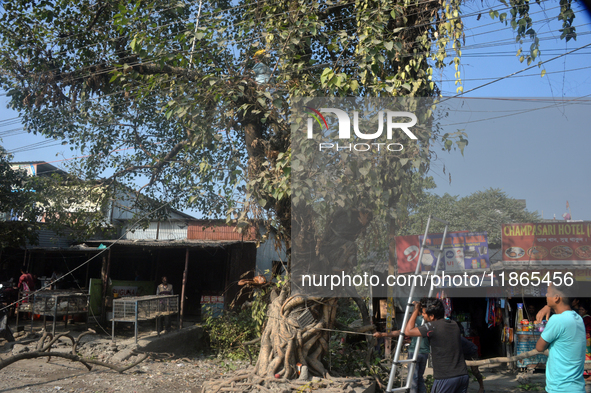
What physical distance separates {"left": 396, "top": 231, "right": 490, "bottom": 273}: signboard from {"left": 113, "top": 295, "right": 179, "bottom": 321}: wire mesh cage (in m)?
5.97

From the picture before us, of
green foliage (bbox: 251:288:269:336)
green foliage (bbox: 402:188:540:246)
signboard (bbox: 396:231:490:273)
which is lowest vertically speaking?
green foliage (bbox: 251:288:269:336)

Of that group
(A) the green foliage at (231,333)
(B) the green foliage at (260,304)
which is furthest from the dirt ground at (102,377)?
(B) the green foliage at (260,304)

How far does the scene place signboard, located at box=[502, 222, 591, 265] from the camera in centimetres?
873

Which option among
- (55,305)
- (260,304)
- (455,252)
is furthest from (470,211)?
(55,305)

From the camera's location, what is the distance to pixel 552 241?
887cm

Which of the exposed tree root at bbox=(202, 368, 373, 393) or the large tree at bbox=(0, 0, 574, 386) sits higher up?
the large tree at bbox=(0, 0, 574, 386)

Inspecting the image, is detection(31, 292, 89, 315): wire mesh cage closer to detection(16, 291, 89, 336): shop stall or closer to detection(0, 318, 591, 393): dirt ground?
detection(16, 291, 89, 336): shop stall

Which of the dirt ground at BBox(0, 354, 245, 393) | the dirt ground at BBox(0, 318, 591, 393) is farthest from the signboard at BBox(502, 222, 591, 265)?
the dirt ground at BBox(0, 354, 245, 393)

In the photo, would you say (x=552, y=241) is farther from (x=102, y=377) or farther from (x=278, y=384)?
(x=102, y=377)

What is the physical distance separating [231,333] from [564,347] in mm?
7997

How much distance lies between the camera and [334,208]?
270 inches

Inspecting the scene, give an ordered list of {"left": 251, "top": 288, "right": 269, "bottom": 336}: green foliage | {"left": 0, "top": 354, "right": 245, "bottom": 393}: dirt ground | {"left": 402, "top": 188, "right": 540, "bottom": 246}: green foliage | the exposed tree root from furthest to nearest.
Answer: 1. {"left": 402, "top": 188, "right": 540, "bottom": 246}: green foliage
2. {"left": 251, "top": 288, "right": 269, "bottom": 336}: green foliage
3. {"left": 0, "top": 354, "right": 245, "bottom": 393}: dirt ground
4. the exposed tree root

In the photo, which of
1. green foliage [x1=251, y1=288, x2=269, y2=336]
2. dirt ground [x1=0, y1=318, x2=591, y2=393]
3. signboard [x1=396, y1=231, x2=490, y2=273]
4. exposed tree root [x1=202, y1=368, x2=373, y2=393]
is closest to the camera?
exposed tree root [x1=202, y1=368, x2=373, y2=393]

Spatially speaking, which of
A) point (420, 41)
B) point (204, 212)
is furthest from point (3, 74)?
point (420, 41)
